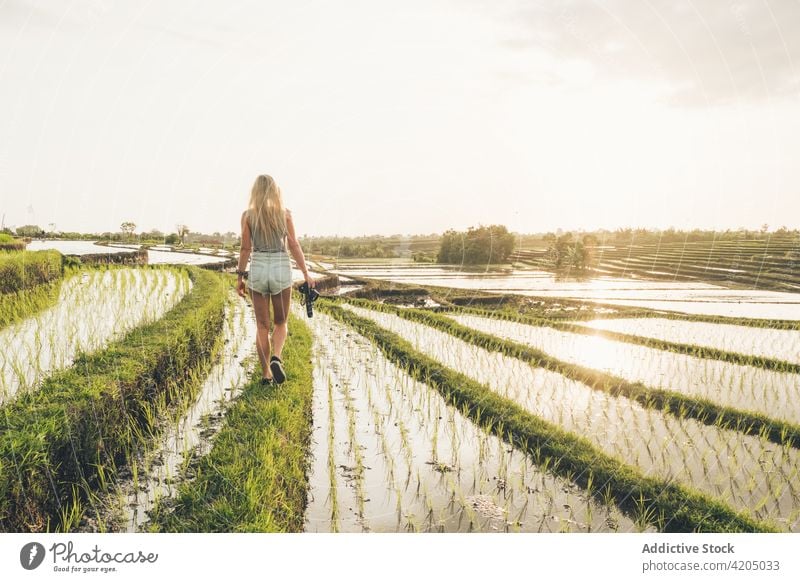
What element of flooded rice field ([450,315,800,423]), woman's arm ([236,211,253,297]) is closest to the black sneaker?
woman's arm ([236,211,253,297])

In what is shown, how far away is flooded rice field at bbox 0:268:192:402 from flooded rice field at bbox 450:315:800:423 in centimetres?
554

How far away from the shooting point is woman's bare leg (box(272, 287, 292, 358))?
402 cm

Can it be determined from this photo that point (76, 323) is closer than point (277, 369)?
No

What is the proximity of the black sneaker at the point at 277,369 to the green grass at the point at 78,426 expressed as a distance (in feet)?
3.31

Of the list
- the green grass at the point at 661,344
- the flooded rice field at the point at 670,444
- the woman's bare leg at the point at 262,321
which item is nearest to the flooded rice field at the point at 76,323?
the woman's bare leg at the point at 262,321

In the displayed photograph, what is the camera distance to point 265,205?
141 inches

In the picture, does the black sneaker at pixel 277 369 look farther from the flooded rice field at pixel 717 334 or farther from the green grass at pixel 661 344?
the flooded rice field at pixel 717 334

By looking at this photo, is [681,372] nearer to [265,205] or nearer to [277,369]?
[277,369]

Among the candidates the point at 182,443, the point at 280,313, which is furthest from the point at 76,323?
the point at 280,313
